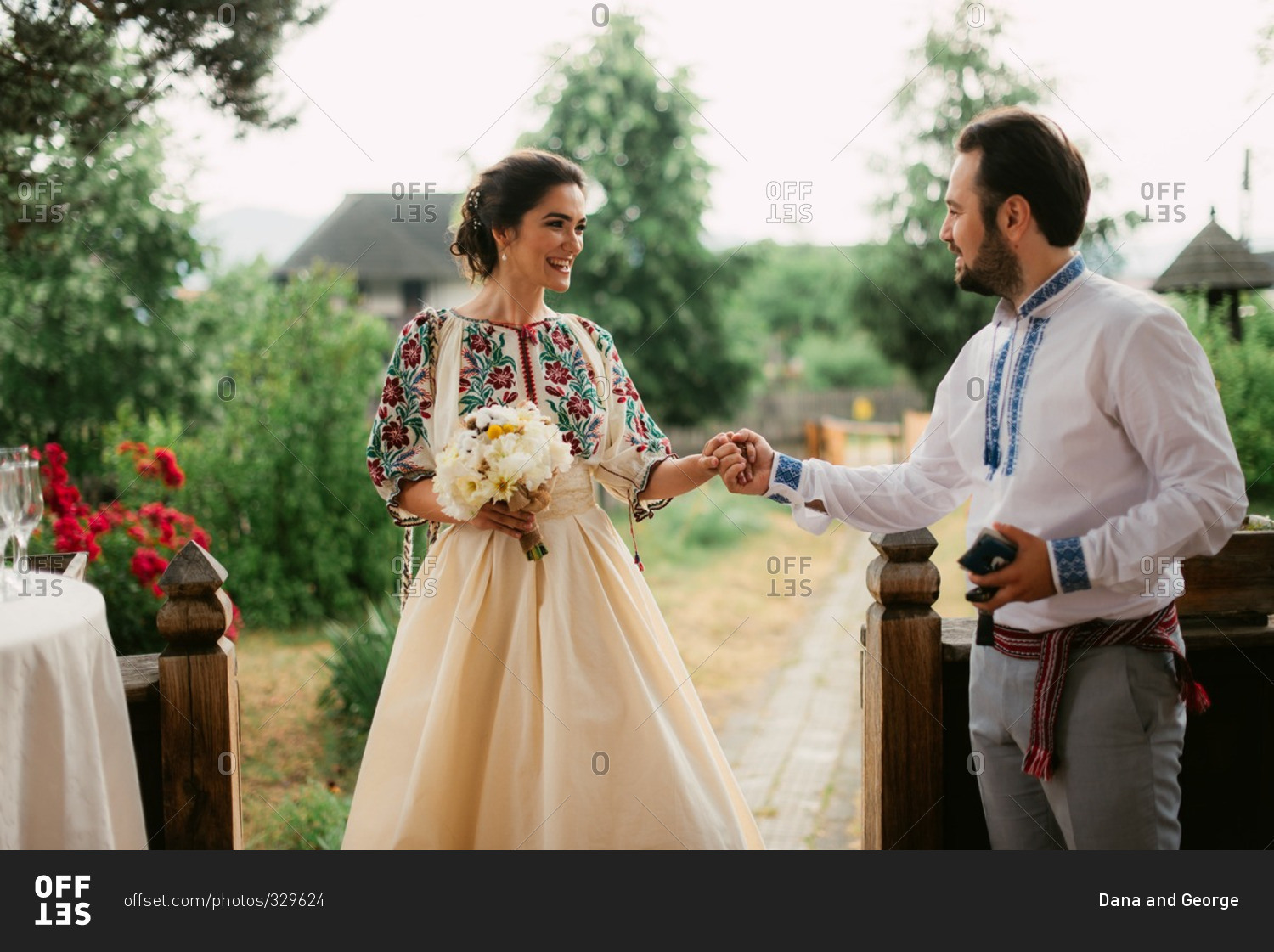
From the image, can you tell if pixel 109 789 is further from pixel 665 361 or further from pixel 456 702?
pixel 665 361

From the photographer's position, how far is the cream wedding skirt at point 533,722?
2.28 m

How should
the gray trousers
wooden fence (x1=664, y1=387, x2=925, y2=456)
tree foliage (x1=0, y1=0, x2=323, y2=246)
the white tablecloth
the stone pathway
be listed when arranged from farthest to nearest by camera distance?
wooden fence (x1=664, y1=387, x2=925, y2=456), tree foliage (x1=0, y1=0, x2=323, y2=246), the stone pathway, the white tablecloth, the gray trousers

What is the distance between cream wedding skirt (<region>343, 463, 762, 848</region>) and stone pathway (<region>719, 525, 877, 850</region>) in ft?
1.90

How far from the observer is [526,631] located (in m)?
2.33

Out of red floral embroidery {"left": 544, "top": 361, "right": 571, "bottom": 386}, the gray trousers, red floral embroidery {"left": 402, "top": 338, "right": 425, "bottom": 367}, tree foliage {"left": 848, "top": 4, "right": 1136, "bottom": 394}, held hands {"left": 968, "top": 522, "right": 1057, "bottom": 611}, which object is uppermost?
tree foliage {"left": 848, "top": 4, "right": 1136, "bottom": 394}

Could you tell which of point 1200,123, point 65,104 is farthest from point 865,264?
point 65,104

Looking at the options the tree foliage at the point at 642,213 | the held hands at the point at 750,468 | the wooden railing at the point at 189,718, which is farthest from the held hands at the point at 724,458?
the tree foliage at the point at 642,213

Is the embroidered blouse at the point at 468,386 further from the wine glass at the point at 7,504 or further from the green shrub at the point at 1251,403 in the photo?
the green shrub at the point at 1251,403

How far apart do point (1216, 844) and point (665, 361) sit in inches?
385

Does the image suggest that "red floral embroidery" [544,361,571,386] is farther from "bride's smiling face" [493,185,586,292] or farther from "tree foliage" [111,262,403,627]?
"tree foliage" [111,262,403,627]

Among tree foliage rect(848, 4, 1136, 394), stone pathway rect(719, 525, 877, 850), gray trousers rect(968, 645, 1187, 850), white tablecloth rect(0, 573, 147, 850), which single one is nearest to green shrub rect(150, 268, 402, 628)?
stone pathway rect(719, 525, 877, 850)

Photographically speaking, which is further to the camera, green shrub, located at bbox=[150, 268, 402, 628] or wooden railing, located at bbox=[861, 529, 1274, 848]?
green shrub, located at bbox=[150, 268, 402, 628]

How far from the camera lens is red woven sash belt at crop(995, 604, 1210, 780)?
70.6 inches
